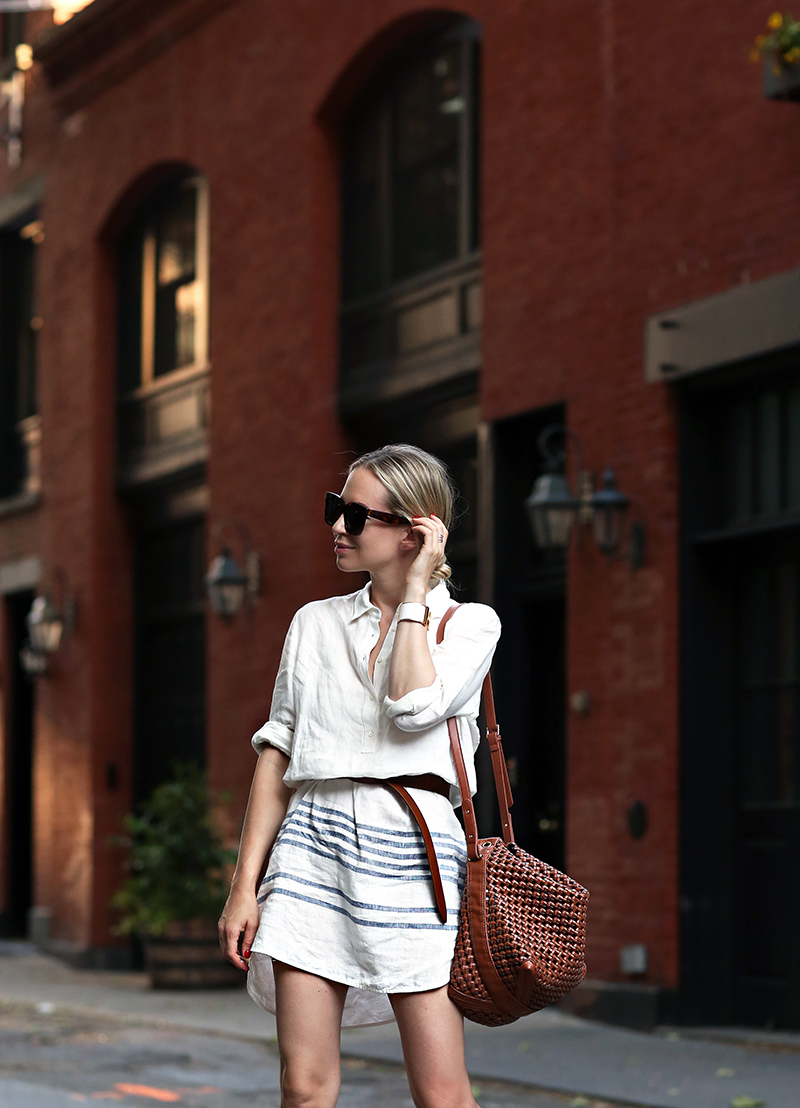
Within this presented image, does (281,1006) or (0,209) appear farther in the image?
(0,209)

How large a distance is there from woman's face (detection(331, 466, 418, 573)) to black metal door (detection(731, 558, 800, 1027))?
18.6 ft

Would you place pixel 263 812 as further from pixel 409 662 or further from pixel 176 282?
pixel 176 282

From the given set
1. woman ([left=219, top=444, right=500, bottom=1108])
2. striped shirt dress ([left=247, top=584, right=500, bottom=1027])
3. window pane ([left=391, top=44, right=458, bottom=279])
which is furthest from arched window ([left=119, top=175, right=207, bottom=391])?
striped shirt dress ([left=247, top=584, right=500, bottom=1027])

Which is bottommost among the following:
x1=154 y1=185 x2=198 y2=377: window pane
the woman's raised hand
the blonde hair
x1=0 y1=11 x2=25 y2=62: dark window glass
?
the woman's raised hand

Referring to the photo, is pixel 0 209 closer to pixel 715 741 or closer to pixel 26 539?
pixel 26 539

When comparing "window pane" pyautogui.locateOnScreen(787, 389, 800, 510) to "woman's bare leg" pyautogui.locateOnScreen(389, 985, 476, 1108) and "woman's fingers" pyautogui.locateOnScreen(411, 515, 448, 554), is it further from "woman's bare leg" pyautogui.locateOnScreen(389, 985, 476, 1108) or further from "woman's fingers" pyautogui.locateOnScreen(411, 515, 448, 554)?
"woman's bare leg" pyautogui.locateOnScreen(389, 985, 476, 1108)

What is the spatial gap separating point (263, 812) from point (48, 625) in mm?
12708

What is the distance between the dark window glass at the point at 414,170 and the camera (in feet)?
38.6

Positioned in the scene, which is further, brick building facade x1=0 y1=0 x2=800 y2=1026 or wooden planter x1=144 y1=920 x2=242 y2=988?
wooden planter x1=144 y1=920 x2=242 y2=988

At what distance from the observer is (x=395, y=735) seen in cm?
371

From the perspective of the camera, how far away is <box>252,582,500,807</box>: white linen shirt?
3.69 meters

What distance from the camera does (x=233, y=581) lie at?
43.4ft

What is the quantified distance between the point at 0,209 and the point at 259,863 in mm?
15537

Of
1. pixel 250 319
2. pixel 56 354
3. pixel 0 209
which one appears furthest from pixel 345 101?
pixel 0 209
